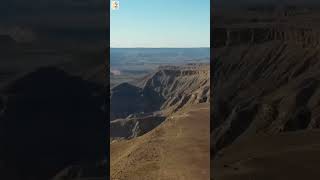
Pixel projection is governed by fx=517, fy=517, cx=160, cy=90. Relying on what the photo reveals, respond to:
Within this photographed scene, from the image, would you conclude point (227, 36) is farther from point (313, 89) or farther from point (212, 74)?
point (313, 89)

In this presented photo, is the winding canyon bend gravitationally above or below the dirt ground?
below

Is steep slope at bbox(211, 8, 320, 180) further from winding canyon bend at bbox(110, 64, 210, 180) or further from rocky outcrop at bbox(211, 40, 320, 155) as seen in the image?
winding canyon bend at bbox(110, 64, 210, 180)

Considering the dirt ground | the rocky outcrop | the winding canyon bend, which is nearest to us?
the rocky outcrop

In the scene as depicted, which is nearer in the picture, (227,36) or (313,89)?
(227,36)

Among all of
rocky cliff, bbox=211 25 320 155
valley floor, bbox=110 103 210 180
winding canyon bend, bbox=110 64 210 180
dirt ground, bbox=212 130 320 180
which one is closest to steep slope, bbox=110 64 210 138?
winding canyon bend, bbox=110 64 210 180

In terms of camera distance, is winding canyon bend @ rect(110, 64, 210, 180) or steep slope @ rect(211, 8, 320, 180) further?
winding canyon bend @ rect(110, 64, 210, 180)

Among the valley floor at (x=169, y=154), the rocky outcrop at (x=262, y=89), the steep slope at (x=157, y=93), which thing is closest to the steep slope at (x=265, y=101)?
the rocky outcrop at (x=262, y=89)

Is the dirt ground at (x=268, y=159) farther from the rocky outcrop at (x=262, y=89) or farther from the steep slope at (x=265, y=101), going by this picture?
the rocky outcrop at (x=262, y=89)

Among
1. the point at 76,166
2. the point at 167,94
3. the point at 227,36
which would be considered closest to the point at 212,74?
the point at 227,36
